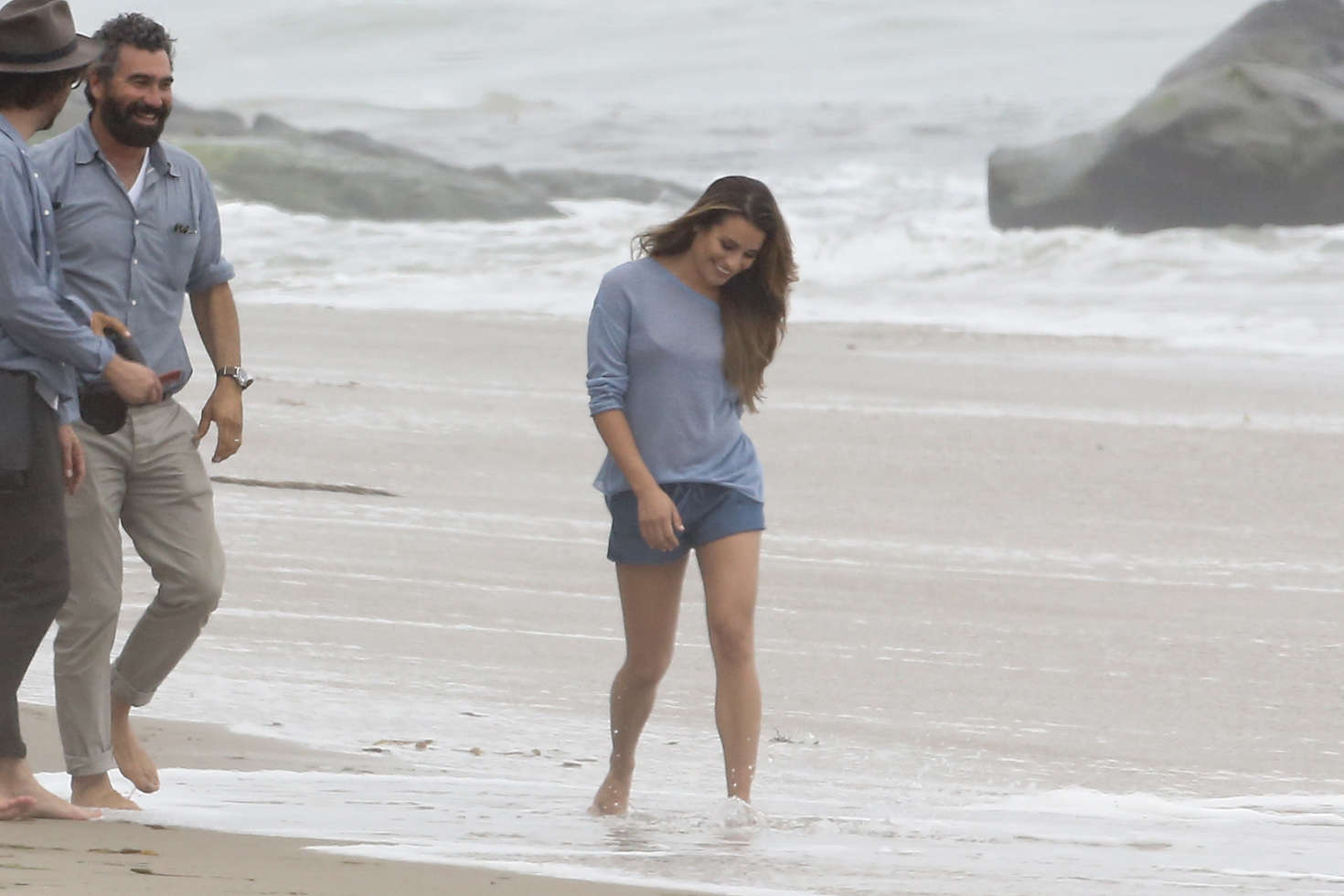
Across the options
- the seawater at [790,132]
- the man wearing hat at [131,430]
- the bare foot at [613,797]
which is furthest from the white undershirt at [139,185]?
the seawater at [790,132]

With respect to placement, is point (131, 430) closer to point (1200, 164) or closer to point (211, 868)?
point (211, 868)

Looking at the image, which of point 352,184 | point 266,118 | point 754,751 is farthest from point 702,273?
point 266,118

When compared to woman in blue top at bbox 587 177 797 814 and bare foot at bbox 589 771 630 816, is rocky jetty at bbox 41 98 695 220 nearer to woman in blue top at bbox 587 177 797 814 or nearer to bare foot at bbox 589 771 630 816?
woman in blue top at bbox 587 177 797 814

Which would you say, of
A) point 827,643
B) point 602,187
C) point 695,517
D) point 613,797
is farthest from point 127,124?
point 602,187

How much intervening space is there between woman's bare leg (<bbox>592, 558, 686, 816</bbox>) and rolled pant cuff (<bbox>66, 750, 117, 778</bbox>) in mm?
1090

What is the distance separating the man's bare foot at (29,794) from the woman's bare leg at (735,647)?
1399 millimetres

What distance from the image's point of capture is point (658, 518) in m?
4.56

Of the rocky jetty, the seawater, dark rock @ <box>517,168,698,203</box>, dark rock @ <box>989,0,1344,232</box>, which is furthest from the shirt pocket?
dark rock @ <box>517,168,698,203</box>

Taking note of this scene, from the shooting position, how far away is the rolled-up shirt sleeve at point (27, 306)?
3.87 meters

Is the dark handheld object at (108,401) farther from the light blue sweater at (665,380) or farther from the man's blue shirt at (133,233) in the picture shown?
the light blue sweater at (665,380)

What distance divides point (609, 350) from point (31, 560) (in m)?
1.36

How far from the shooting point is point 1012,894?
379cm

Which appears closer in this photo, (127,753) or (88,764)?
(88,764)

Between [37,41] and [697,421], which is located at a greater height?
[37,41]
